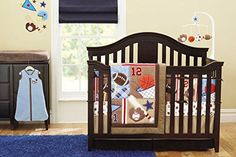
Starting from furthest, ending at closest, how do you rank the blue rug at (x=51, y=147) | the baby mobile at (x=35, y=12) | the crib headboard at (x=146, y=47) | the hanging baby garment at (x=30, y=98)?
the baby mobile at (x=35, y=12)
the hanging baby garment at (x=30, y=98)
the crib headboard at (x=146, y=47)
the blue rug at (x=51, y=147)

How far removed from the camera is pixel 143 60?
12.7 ft

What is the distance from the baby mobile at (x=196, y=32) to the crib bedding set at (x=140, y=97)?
1.18 meters

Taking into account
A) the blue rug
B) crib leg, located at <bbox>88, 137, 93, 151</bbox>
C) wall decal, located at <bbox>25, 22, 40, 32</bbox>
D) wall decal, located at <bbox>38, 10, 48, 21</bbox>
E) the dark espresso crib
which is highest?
wall decal, located at <bbox>38, 10, 48, 21</bbox>

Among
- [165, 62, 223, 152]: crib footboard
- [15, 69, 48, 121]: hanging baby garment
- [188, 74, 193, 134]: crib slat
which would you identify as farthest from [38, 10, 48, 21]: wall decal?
[188, 74, 193, 134]: crib slat

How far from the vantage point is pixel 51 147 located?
342cm

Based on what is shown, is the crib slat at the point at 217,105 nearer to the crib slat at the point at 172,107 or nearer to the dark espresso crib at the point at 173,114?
the dark espresso crib at the point at 173,114

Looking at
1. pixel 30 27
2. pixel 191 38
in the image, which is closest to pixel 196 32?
pixel 191 38

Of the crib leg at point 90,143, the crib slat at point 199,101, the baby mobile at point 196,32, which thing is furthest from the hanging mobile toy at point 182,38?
the crib leg at point 90,143

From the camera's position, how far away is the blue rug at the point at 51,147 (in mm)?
3234

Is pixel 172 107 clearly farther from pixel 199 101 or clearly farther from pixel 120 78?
pixel 120 78

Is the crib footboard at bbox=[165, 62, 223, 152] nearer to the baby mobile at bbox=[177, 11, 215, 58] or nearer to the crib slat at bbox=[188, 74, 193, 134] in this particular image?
the crib slat at bbox=[188, 74, 193, 134]

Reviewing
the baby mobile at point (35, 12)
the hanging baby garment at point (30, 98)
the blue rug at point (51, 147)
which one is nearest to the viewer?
the blue rug at point (51, 147)

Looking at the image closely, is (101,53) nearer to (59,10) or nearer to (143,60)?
(143,60)

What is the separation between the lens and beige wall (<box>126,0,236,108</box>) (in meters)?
4.46
